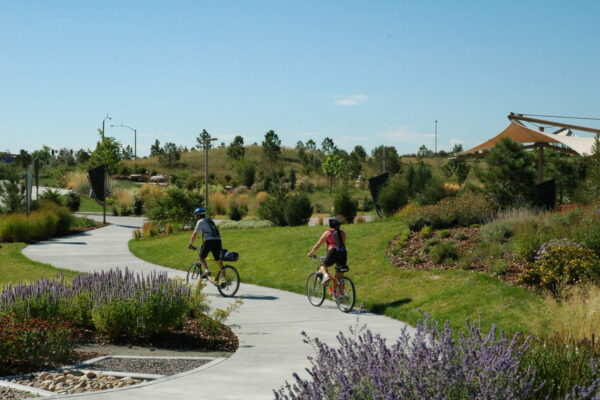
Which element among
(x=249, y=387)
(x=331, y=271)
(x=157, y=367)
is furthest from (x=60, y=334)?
(x=331, y=271)

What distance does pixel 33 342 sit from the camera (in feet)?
26.6

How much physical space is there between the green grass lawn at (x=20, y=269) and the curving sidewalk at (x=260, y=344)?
2.43 ft

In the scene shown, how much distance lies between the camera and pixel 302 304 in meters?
13.4

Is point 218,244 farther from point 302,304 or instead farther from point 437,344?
point 437,344

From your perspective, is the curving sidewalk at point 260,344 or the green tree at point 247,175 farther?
the green tree at point 247,175

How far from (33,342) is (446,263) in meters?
9.56

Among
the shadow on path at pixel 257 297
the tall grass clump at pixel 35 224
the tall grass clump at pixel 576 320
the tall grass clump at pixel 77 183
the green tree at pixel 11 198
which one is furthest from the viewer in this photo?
the tall grass clump at pixel 77 183

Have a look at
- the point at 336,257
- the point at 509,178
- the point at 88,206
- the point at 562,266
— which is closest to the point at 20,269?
the point at 336,257

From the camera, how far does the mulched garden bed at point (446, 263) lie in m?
13.9

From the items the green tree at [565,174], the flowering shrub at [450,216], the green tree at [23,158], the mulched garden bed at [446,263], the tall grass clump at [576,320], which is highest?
the green tree at [23,158]

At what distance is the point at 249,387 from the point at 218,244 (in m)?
7.38

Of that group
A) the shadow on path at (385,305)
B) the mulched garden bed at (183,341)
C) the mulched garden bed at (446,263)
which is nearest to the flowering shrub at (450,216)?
the mulched garden bed at (446,263)

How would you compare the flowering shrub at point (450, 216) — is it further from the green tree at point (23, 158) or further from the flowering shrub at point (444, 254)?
the green tree at point (23, 158)

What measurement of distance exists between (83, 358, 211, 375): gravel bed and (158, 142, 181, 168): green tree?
7966cm
